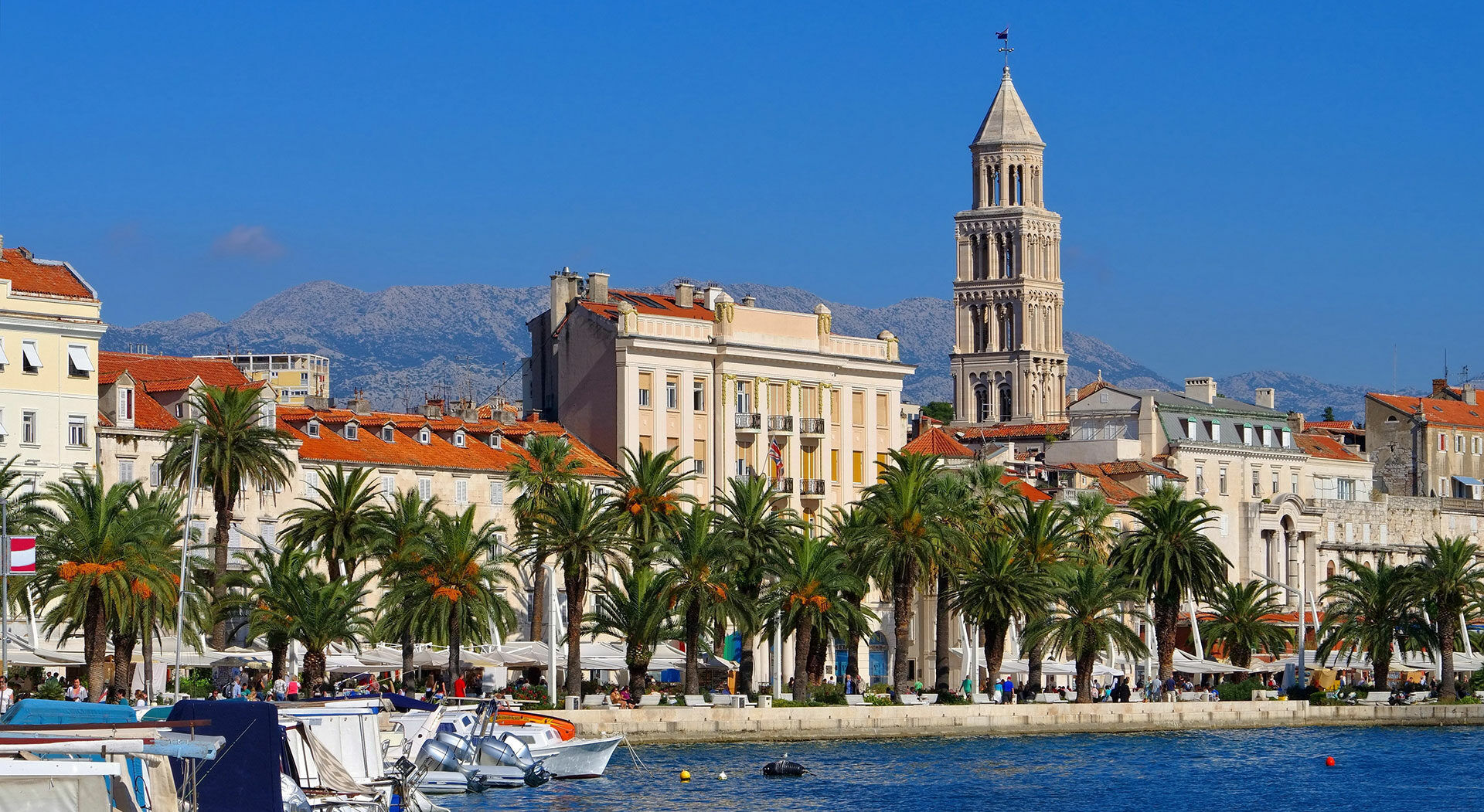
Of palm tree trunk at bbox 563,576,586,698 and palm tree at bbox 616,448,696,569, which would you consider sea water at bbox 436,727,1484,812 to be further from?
palm tree at bbox 616,448,696,569

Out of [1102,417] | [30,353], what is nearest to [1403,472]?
[1102,417]

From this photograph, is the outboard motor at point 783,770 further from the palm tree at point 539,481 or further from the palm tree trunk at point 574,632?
the palm tree at point 539,481

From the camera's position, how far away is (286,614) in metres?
80.3

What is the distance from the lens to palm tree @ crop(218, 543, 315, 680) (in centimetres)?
8006

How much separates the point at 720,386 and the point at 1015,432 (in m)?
52.9

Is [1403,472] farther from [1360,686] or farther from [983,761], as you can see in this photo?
[983,761]

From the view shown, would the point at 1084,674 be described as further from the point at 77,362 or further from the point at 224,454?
the point at 77,362

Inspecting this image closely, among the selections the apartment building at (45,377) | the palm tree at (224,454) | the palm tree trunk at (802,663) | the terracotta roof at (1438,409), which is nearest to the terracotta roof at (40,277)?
the apartment building at (45,377)

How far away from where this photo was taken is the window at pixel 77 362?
91.1m

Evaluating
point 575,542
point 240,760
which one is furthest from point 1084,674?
point 240,760

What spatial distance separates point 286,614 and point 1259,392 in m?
104

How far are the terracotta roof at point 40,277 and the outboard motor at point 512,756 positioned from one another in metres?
30.7

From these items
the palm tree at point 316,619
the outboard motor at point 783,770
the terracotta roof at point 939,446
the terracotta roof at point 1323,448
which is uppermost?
the terracotta roof at point 1323,448

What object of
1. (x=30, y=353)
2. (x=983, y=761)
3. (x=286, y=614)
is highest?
(x=30, y=353)
